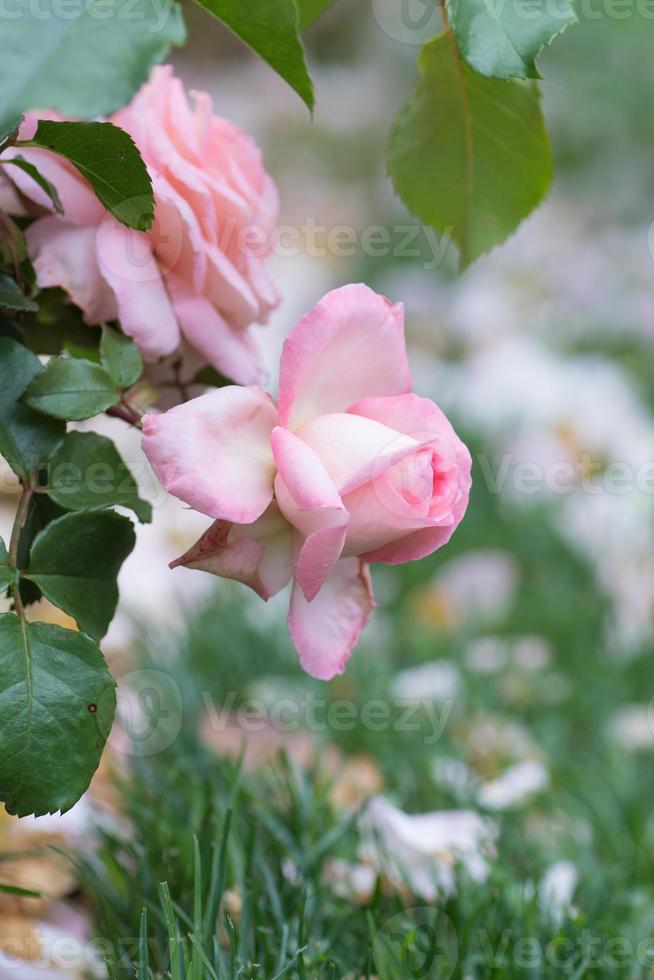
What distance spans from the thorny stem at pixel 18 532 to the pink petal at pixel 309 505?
0.08 metres

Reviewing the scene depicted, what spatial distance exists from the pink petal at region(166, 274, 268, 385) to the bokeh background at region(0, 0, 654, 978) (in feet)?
0.37

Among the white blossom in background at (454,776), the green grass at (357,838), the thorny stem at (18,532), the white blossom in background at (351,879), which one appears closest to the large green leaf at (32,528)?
the thorny stem at (18,532)

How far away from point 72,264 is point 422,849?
0.35 m

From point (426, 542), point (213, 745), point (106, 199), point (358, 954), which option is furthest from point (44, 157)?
point (213, 745)

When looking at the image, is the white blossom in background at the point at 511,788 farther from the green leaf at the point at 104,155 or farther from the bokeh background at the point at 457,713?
the green leaf at the point at 104,155

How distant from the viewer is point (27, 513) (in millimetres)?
320

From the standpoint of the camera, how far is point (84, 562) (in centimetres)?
31

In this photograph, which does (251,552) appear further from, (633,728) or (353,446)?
(633,728)

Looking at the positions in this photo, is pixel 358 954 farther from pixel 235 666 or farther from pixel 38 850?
pixel 235 666

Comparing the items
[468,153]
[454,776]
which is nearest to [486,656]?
[454,776]

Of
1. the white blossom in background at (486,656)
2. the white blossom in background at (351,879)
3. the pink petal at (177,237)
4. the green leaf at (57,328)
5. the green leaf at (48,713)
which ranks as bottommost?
the white blossom in background at (486,656)

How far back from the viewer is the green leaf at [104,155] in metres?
0.29

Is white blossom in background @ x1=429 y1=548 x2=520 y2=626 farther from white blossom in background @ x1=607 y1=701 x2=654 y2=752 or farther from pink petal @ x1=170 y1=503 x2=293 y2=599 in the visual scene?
pink petal @ x1=170 y1=503 x2=293 y2=599

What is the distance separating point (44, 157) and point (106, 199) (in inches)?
1.8
